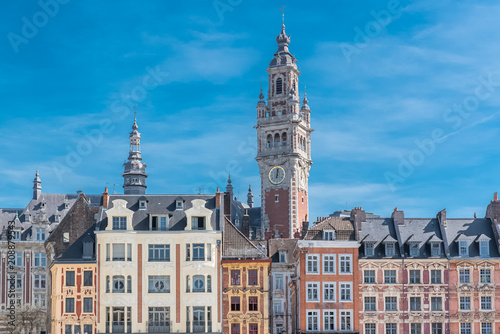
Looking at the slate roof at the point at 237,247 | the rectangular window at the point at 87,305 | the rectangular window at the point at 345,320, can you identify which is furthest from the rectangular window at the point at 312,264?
the rectangular window at the point at 87,305

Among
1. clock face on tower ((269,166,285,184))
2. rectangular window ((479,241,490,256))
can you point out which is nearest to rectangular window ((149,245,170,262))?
rectangular window ((479,241,490,256))

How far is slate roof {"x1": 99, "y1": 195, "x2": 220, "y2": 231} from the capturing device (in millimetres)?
89250

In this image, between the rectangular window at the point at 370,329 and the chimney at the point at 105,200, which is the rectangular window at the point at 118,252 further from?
the rectangular window at the point at 370,329

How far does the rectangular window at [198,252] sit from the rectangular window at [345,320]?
13.9 meters

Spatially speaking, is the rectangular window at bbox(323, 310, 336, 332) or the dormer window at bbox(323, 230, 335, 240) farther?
the dormer window at bbox(323, 230, 335, 240)

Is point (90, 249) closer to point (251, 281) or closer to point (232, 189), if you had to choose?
point (251, 281)

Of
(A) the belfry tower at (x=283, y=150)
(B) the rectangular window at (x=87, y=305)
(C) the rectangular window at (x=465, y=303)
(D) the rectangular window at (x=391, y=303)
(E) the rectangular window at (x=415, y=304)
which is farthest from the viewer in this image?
(A) the belfry tower at (x=283, y=150)

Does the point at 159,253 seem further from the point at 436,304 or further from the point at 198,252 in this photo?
the point at 436,304

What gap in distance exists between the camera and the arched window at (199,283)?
87.4m

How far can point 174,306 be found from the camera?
8706cm

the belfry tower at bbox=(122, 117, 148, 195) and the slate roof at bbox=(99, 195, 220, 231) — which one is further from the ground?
the belfry tower at bbox=(122, 117, 148, 195)

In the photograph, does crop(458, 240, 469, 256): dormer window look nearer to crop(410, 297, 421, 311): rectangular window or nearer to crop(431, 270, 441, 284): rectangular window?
crop(431, 270, 441, 284): rectangular window

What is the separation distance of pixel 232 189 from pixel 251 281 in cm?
7276

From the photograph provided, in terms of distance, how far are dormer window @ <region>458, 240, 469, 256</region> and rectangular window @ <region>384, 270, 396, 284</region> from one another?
7.18 metres
